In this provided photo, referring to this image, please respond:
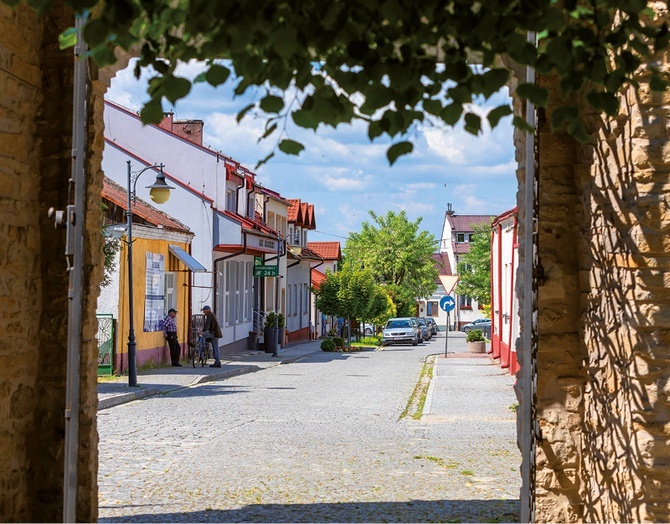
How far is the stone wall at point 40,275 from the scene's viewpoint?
22.7ft

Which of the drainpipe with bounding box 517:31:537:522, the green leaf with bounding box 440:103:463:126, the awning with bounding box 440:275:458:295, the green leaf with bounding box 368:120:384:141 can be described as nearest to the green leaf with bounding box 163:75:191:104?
the green leaf with bounding box 368:120:384:141

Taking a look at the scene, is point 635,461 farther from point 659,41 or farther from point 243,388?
point 243,388

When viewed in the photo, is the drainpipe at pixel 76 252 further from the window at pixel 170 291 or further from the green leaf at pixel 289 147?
the window at pixel 170 291

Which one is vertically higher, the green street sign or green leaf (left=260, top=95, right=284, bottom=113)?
the green street sign

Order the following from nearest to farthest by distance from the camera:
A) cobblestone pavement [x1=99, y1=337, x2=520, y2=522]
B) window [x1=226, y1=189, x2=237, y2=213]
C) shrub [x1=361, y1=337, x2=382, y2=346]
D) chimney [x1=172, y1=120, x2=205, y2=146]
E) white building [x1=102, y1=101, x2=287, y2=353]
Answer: cobblestone pavement [x1=99, y1=337, x2=520, y2=522], white building [x1=102, y1=101, x2=287, y2=353], window [x1=226, y1=189, x2=237, y2=213], chimney [x1=172, y1=120, x2=205, y2=146], shrub [x1=361, y1=337, x2=382, y2=346]

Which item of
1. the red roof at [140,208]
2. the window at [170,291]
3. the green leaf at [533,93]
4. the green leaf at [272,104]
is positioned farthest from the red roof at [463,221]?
the green leaf at [272,104]

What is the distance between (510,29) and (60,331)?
14.2 feet

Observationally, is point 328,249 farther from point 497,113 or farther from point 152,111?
point 152,111

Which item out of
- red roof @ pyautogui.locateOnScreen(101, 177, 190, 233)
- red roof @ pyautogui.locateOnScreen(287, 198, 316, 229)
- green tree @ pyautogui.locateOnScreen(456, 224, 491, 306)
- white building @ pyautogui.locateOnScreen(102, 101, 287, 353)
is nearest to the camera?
red roof @ pyautogui.locateOnScreen(101, 177, 190, 233)

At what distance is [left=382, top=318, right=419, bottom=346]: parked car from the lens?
55.4 m

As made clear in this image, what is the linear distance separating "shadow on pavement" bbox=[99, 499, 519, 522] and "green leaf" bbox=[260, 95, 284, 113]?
15.9 ft

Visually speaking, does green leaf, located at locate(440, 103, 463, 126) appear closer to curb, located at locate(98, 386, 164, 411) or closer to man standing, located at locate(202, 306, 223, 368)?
curb, located at locate(98, 386, 164, 411)

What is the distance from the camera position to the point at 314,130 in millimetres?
4133

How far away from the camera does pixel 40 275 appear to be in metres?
7.29
